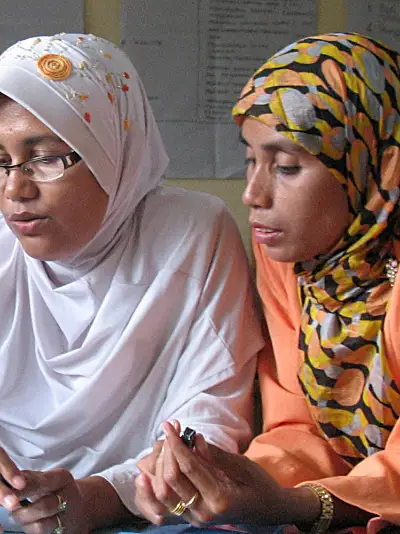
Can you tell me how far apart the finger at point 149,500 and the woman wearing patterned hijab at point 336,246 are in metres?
0.13

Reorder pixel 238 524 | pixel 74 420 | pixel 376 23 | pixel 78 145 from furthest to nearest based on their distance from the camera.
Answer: pixel 376 23, pixel 74 420, pixel 78 145, pixel 238 524

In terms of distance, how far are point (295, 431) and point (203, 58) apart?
1383 mm

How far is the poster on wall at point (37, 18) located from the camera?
2.27 metres

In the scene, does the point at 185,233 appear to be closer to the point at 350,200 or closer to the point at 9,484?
the point at 350,200

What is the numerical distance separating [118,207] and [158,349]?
0.24 meters

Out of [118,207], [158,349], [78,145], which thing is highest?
[78,145]

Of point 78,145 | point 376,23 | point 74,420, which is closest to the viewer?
point 78,145

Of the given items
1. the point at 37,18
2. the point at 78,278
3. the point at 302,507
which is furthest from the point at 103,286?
the point at 37,18

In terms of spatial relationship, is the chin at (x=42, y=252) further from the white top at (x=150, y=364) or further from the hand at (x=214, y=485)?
the hand at (x=214, y=485)

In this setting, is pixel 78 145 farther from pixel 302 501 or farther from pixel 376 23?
pixel 376 23

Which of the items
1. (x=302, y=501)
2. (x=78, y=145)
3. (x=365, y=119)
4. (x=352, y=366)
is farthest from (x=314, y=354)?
(x=78, y=145)

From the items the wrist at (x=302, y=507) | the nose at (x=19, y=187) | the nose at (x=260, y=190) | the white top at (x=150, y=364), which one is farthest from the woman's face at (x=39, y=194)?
the wrist at (x=302, y=507)

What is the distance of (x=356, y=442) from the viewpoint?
1260 mm

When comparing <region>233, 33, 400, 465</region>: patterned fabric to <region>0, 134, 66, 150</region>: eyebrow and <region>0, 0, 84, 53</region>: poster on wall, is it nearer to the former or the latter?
<region>0, 134, 66, 150</region>: eyebrow
